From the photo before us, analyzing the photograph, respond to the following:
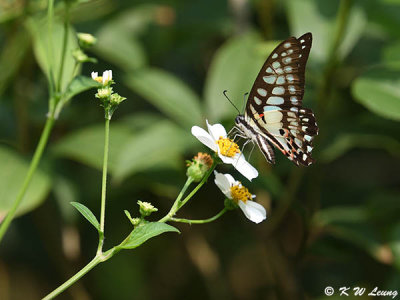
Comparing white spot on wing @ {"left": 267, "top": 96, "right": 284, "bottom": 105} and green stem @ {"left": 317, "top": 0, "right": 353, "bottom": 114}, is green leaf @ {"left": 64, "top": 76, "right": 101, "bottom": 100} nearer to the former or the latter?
white spot on wing @ {"left": 267, "top": 96, "right": 284, "bottom": 105}

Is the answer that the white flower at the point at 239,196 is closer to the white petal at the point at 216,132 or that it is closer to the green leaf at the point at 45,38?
the white petal at the point at 216,132

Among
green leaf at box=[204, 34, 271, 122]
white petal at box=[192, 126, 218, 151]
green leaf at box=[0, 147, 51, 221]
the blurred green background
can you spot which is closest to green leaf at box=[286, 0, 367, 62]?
the blurred green background

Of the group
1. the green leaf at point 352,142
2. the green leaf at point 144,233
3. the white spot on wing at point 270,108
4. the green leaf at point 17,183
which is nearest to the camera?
the green leaf at point 144,233

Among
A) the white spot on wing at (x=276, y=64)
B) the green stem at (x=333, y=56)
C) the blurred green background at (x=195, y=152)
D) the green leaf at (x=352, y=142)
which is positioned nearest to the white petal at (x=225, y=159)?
the white spot on wing at (x=276, y=64)

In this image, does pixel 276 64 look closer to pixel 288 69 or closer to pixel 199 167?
pixel 288 69

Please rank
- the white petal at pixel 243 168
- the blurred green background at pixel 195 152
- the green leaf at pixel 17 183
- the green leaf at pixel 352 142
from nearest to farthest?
the white petal at pixel 243 168
the green leaf at pixel 17 183
the blurred green background at pixel 195 152
the green leaf at pixel 352 142

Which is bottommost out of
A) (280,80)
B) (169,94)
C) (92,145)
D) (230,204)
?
(92,145)

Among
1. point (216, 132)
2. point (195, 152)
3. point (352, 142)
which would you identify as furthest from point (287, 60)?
point (352, 142)
